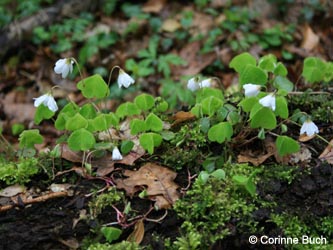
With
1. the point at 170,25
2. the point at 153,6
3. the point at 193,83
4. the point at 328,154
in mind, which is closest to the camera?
the point at 328,154

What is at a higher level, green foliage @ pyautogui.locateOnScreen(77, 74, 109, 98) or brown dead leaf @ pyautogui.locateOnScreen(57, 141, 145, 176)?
green foliage @ pyautogui.locateOnScreen(77, 74, 109, 98)

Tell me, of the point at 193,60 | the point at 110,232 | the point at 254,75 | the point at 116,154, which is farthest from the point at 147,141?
the point at 193,60

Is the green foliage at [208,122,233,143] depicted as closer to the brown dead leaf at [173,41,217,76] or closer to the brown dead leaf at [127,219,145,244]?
the brown dead leaf at [127,219,145,244]

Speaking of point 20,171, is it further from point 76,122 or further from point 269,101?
point 269,101

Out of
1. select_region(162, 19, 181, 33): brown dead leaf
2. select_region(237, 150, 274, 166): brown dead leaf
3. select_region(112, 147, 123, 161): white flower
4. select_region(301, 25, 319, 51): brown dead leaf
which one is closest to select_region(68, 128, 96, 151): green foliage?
select_region(112, 147, 123, 161): white flower

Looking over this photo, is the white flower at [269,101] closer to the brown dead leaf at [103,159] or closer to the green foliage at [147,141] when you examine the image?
the green foliage at [147,141]

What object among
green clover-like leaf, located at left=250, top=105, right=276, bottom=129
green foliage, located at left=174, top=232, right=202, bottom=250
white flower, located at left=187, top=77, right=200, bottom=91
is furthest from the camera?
white flower, located at left=187, top=77, right=200, bottom=91
